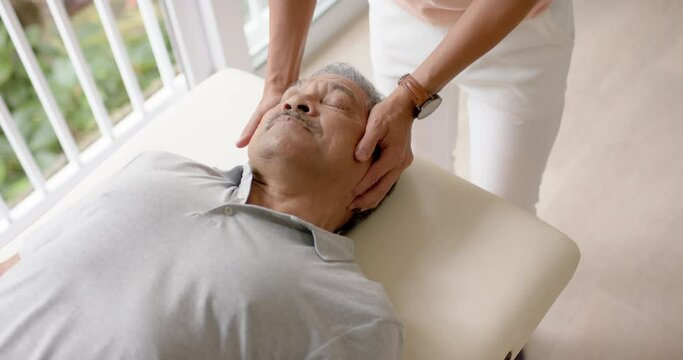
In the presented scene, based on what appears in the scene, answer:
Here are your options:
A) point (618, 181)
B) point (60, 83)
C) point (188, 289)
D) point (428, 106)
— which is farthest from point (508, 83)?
point (60, 83)

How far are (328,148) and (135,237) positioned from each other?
0.37 m

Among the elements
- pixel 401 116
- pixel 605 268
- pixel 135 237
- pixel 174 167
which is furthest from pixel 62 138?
pixel 605 268

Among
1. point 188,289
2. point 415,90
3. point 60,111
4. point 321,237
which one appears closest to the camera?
point 188,289

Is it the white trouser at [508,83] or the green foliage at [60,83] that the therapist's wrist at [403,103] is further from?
the green foliage at [60,83]

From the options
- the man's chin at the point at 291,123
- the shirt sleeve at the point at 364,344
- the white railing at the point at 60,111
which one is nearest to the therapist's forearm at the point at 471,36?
the man's chin at the point at 291,123

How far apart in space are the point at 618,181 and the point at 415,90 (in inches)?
46.6

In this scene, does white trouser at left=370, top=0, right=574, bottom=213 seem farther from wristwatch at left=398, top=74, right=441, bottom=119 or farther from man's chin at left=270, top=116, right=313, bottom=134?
man's chin at left=270, top=116, right=313, bottom=134

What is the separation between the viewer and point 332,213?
1353 millimetres

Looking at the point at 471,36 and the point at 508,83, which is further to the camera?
the point at 508,83

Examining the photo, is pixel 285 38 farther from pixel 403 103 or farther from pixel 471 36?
pixel 471 36

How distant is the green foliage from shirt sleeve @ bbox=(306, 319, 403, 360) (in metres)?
1.30

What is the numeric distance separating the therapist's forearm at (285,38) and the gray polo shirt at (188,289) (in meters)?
0.35

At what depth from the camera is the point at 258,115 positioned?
146cm

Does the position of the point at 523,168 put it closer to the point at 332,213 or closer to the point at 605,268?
the point at 332,213
